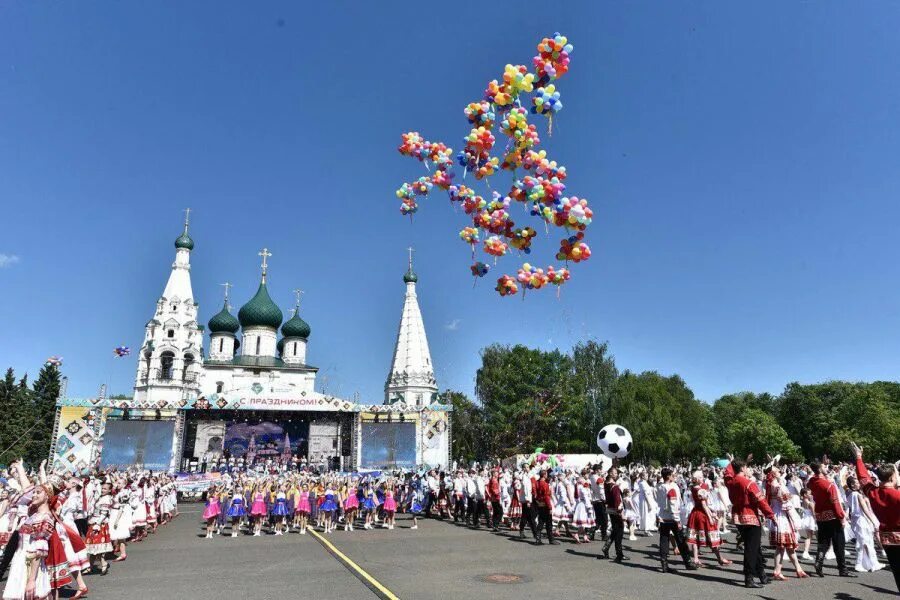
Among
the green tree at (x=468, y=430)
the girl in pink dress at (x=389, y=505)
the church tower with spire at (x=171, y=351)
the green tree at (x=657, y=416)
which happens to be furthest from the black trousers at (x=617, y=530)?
the church tower with spire at (x=171, y=351)

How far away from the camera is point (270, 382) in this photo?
197 feet

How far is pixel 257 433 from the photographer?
136 feet

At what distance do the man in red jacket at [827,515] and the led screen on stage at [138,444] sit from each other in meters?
34.7

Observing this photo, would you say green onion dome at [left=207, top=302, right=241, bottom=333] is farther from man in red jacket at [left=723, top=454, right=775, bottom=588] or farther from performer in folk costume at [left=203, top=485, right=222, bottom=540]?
man in red jacket at [left=723, top=454, right=775, bottom=588]

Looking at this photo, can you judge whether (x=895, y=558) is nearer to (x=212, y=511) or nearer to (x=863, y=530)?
(x=863, y=530)

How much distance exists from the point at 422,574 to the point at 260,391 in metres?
32.2

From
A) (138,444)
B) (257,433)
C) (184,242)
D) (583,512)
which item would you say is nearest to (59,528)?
(583,512)

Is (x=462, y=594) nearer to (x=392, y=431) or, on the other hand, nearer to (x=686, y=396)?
(x=392, y=431)

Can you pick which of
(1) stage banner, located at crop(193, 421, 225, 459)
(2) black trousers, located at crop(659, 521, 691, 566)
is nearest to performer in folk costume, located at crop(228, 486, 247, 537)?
(2) black trousers, located at crop(659, 521, 691, 566)

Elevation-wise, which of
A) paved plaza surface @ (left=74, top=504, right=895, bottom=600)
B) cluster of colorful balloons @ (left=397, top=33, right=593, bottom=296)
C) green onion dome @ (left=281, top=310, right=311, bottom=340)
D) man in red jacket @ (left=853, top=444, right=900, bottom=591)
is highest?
green onion dome @ (left=281, top=310, right=311, bottom=340)

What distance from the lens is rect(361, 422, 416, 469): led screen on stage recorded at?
1481 inches

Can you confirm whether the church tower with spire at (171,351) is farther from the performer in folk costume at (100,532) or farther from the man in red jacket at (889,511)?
the man in red jacket at (889,511)

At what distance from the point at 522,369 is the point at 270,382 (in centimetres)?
2577

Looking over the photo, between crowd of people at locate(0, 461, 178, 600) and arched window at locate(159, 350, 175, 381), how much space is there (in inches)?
1524
